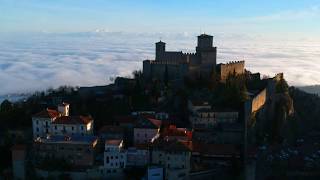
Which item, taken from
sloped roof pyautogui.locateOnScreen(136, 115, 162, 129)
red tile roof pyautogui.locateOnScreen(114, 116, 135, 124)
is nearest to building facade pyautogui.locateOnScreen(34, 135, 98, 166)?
sloped roof pyautogui.locateOnScreen(136, 115, 162, 129)

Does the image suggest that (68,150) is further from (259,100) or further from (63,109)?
(259,100)

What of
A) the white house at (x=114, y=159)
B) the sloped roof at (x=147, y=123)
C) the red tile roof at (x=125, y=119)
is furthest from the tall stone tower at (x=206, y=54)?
the white house at (x=114, y=159)

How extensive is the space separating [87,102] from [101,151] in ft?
35.6

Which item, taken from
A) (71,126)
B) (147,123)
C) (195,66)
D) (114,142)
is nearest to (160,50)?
(195,66)

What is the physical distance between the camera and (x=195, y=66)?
190 ft

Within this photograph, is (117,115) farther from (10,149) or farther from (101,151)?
(10,149)

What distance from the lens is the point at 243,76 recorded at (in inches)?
2377

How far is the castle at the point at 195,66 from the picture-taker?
5734cm

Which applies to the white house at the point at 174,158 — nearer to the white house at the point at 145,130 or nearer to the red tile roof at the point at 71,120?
the white house at the point at 145,130

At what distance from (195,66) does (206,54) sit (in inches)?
77.2

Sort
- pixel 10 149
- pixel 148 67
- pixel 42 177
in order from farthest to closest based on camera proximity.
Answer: pixel 148 67 → pixel 10 149 → pixel 42 177

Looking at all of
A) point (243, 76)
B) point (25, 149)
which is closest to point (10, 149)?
point (25, 149)

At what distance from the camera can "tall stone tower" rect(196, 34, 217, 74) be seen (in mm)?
58312

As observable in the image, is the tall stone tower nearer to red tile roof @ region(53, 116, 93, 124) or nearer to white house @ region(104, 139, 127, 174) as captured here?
red tile roof @ region(53, 116, 93, 124)
